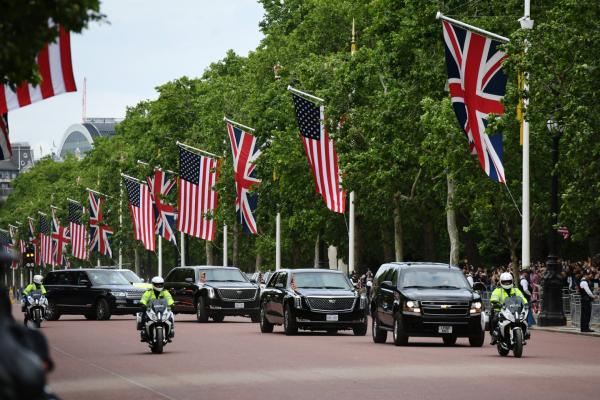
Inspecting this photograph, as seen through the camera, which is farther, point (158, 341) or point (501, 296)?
point (158, 341)

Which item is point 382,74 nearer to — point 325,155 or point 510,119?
point 325,155

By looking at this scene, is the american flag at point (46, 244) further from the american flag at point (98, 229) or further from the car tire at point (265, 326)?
the car tire at point (265, 326)

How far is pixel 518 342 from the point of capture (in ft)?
A: 86.1

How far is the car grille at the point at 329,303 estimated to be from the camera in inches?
1396

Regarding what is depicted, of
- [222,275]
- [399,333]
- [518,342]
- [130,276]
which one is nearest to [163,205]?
[130,276]

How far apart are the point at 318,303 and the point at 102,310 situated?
630 inches

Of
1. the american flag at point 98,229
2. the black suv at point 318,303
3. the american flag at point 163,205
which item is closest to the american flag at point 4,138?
the black suv at point 318,303

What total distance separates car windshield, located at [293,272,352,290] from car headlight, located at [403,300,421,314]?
663 centimetres

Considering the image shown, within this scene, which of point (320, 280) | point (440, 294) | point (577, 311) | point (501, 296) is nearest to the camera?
point (501, 296)

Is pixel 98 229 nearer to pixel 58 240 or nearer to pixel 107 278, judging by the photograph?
pixel 58 240

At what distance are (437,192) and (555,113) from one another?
21717 millimetres

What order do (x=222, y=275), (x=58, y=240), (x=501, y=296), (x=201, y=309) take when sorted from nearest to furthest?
1. (x=501, y=296)
2. (x=201, y=309)
3. (x=222, y=275)
4. (x=58, y=240)

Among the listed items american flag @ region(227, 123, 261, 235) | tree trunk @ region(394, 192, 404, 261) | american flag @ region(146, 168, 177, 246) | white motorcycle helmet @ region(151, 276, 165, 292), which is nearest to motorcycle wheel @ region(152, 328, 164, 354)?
white motorcycle helmet @ region(151, 276, 165, 292)

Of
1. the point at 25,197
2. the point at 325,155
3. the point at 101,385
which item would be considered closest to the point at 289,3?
the point at 325,155
